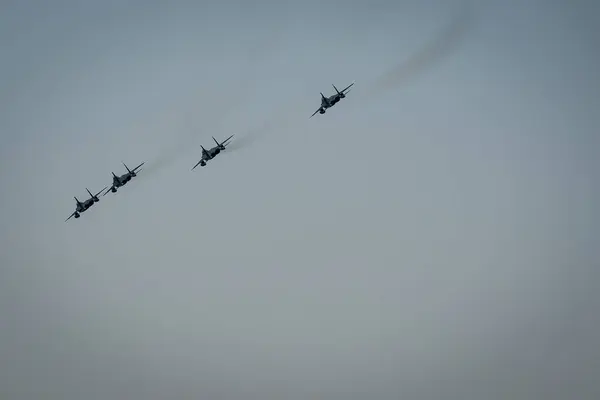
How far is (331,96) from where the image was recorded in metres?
125

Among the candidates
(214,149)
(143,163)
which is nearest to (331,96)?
(214,149)

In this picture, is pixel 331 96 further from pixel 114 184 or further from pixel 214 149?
pixel 114 184

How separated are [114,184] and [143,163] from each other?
17.7 feet

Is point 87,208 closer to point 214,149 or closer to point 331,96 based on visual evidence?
point 214,149

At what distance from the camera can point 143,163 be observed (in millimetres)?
130500

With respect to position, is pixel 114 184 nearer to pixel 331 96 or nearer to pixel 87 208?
pixel 87 208

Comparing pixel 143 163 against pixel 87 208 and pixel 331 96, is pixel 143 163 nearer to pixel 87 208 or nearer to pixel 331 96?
pixel 87 208

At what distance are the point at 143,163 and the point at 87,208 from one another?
7994 millimetres

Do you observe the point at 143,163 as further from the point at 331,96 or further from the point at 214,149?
the point at 331,96

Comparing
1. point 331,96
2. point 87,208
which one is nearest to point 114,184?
point 87,208

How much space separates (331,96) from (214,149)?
13.8 metres

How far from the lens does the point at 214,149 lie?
12588cm

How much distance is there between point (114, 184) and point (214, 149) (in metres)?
11.5

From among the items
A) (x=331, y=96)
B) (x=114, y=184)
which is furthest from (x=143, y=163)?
(x=331, y=96)
